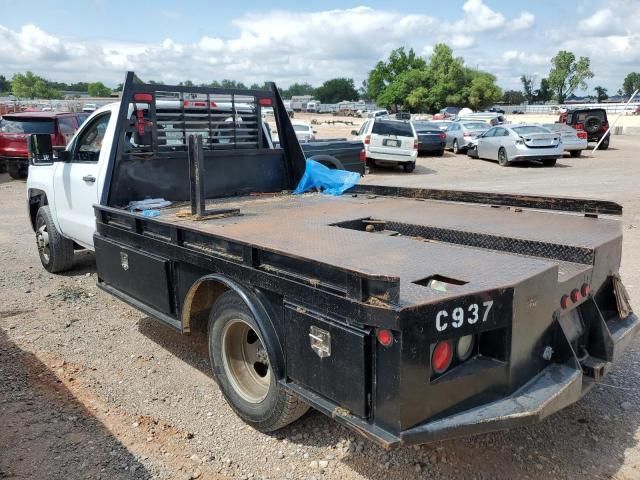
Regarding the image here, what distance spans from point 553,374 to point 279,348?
137 centimetres

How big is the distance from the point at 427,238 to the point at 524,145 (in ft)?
54.1

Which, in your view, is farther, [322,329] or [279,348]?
[279,348]

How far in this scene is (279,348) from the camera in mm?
3023

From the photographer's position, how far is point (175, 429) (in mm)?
3578

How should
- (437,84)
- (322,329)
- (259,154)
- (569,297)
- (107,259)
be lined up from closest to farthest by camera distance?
1. (322,329)
2. (569,297)
3. (107,259)
4. (259,154)
5. (437,84)

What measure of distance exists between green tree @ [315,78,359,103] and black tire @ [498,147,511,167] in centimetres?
12869

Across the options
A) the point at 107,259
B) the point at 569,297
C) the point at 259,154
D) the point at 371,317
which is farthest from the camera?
the point at 259,154

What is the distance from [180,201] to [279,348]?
9.52 feet

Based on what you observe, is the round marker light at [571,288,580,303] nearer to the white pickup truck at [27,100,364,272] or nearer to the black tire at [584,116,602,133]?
the white pickup truck at [27,100,364,272]

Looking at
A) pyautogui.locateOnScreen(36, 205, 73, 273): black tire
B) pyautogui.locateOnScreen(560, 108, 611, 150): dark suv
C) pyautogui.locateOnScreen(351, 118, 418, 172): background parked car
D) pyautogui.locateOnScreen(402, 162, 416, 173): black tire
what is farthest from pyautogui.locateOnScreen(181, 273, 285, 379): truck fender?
pyautogui.locateOnScreen(560, 108, 611, 150): dark suv

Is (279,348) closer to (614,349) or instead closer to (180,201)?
(614,349)

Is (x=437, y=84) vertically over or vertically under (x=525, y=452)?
over

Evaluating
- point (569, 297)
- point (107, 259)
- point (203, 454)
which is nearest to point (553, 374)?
point (569, 297)

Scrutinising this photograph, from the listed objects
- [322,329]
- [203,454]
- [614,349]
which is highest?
[322,329]
